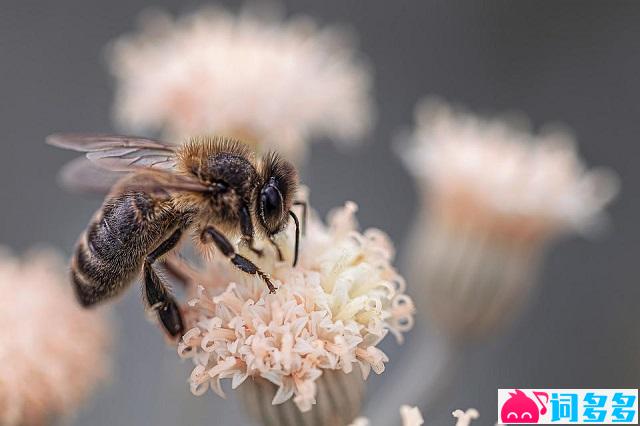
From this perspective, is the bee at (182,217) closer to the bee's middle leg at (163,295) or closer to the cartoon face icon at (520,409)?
the bee's middle leg at (163,295)

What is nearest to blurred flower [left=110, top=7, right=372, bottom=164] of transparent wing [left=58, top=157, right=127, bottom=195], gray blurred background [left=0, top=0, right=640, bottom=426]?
transparent wing [left=58, top=157, right=127, bottom=195]

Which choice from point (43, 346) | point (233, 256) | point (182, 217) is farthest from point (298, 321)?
point (43, 346)

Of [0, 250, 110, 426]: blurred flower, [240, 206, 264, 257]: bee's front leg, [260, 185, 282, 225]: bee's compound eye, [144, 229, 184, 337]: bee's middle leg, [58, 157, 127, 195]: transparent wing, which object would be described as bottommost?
[0, 250, 110, 426]: blurred flower

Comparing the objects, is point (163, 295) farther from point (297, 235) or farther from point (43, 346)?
point (43, 346)

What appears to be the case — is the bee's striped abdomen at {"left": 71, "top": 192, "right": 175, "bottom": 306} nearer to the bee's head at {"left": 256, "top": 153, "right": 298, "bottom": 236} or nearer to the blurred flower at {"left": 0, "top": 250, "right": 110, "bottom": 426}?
the bee's head at {"left": 256, "top": 153, "right": 298, "bottom": 236}

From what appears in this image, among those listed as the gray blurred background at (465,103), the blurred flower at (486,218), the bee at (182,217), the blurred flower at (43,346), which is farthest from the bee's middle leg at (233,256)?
the gray blurred background at (465,103)

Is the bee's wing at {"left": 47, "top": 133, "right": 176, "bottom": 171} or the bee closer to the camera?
the bee
